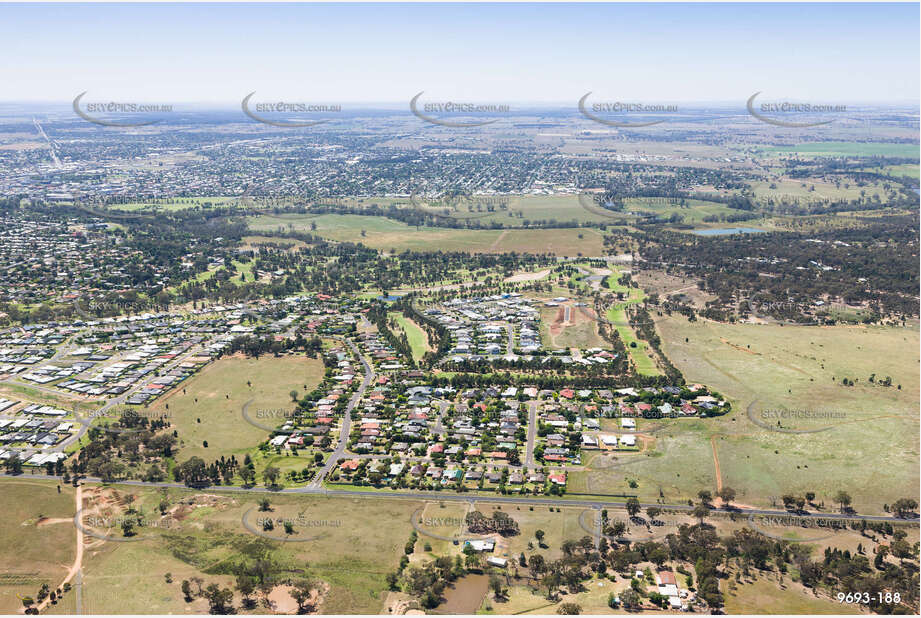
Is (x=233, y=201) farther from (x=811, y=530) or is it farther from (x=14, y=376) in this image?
(x=811, y=530)

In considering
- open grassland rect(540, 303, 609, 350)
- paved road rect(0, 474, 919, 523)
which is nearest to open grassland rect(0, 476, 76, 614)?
paved road rect(0, 474, 919, 523)

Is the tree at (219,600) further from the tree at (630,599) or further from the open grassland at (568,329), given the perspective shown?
→ the open grassland at (568,329)

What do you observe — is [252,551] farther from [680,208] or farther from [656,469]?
[680,208]

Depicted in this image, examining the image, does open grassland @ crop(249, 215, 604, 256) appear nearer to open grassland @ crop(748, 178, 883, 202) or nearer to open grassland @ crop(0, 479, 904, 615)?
open grassland @ crop(748, 178, 883, 202)

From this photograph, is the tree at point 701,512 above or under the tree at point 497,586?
above

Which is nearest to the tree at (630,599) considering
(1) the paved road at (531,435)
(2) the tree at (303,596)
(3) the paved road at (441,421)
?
(1) the paved road at (531,435)

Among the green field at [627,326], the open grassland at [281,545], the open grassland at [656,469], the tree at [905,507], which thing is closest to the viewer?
the open grassland at [281,545]

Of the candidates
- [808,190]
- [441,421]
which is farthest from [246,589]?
[808,190]
